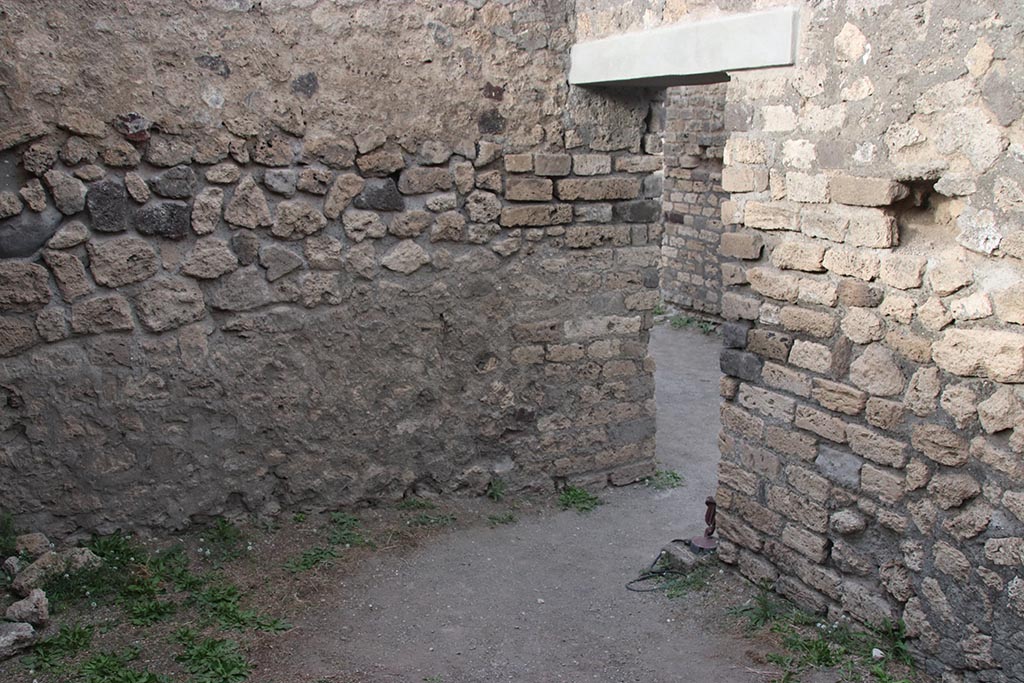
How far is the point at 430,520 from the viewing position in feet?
14.7

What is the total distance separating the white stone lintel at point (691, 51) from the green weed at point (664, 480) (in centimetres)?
229

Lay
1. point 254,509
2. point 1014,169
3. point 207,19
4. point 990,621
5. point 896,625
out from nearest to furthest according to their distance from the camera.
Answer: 1. point 1014,169
2. point 990,621
3. point 896,625
4. point 207,19
5. point 254,509

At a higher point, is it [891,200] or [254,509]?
[891,200]

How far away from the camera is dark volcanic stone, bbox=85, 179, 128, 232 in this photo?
3553 mm

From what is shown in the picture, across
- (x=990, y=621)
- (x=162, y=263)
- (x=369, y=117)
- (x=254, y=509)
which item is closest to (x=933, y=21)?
(x=990, y=621)

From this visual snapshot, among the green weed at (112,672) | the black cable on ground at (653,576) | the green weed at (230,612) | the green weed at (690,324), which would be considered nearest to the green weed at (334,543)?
the green weed at (230,612)

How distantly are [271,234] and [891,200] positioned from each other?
2580mm

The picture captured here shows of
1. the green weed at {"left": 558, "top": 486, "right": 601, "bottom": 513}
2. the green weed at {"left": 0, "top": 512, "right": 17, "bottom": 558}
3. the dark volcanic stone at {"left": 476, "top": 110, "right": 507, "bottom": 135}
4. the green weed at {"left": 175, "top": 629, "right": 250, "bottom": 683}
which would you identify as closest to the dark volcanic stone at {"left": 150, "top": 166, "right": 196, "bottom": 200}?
the dark volcanic stone at {"left": 476, "top": 110, "right": 507, "bottom": 135}

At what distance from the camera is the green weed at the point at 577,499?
481 cm

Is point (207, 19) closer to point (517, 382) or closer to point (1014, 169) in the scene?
point (517, 382)

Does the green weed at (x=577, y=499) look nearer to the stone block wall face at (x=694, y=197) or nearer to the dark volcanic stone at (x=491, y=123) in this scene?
the dark volcanic stone at (x=491, y=123)

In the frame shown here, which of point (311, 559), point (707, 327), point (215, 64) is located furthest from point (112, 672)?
point (707, 327)

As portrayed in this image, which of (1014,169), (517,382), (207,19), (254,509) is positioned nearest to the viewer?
(1014,169)

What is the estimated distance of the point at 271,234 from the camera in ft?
12.9
